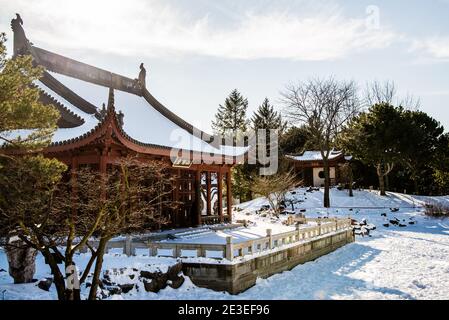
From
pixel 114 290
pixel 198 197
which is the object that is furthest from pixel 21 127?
pixel 198 197

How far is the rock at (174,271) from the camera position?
1045 cm

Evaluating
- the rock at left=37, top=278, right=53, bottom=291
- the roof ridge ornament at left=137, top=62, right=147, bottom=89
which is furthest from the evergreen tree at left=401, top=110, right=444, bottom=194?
the rock at left=37, top=278, right=53, bottom=291

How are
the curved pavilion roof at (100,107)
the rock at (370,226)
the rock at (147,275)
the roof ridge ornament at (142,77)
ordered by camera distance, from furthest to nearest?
1. the rock at (370,226)
2. the roof ridge ornament at (142,77)
3. the curved pavilion roof at (100,107)
4. the rock at (147,275)

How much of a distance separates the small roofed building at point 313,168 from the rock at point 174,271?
1267 inches

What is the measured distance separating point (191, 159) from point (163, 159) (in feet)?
4.94

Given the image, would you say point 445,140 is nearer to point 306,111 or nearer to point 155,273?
point 306,111

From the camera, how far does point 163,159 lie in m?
16.5

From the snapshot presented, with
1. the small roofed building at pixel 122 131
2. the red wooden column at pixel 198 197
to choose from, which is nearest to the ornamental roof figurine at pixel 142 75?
the small roofed building at pixel 122 131

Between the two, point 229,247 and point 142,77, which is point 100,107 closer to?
point 142,77

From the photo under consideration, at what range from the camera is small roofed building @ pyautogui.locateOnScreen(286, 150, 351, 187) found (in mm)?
41500

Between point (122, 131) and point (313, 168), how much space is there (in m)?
32.6

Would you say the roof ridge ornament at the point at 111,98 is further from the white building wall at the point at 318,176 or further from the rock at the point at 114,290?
the white building wall at the point at 318,176

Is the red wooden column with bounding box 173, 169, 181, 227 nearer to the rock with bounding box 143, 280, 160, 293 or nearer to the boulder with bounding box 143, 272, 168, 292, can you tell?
the boulder with bounding box 143, 272, 168, 292

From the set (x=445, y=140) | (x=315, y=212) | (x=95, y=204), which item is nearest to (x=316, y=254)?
(x=95, y=204)
